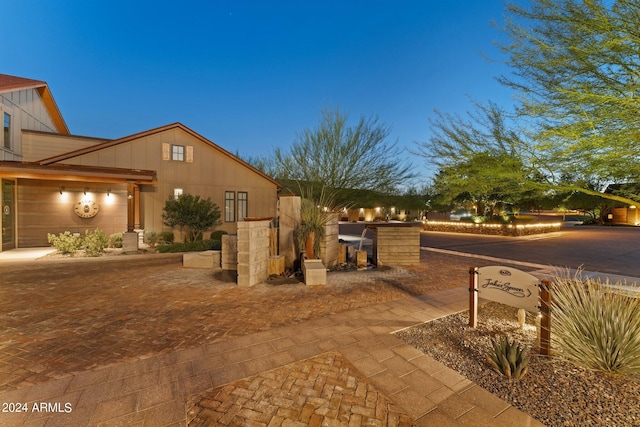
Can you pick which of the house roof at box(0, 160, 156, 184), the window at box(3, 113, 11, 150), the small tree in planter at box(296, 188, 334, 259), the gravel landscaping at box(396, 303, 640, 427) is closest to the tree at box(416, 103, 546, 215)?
the gravel landscaping at box(396, 303, 640, 427)

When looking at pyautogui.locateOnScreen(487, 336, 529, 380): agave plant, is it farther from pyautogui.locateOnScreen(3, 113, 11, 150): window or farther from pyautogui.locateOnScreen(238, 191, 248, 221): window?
pyautogui.locateOnScreen(3, 113, 11, 150): window

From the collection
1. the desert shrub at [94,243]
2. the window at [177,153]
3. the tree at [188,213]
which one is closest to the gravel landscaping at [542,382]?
the tree at [188,213]

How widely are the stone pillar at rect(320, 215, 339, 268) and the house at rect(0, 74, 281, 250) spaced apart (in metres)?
9.14

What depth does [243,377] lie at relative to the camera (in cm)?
276

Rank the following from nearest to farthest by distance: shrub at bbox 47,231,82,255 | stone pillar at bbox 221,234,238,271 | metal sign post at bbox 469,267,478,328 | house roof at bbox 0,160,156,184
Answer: metal sign post at bbox 469,267,478,328, stone pillar at bbox 221,234,238,271, house roof at bbox 0,160,156,184, shrub at bbox 47,231,82,255

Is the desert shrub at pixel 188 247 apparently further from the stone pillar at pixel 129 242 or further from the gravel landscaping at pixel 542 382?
the gravel landscaping at pixel 542 382

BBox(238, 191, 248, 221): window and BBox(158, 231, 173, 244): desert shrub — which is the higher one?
BBox(238, 191, 248, 221): window

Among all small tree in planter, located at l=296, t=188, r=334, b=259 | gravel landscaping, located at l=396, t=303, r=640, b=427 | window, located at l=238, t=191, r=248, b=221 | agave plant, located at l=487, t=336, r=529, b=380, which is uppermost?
window, located at l=238, t=191, r=248, b=221

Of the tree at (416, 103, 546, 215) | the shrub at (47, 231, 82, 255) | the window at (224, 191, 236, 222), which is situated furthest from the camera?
the window at (224, 191, 236, 222)

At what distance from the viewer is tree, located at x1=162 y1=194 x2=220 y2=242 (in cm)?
1229

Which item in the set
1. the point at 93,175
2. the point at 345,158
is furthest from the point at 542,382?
the point at 93,175

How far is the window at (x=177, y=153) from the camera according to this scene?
544 inches

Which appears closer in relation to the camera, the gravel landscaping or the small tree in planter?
the gravel landscaping

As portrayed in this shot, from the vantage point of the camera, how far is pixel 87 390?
257 centimetres
